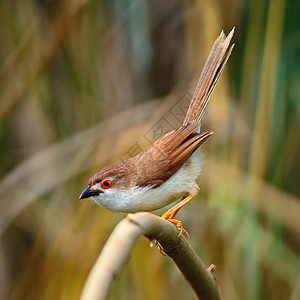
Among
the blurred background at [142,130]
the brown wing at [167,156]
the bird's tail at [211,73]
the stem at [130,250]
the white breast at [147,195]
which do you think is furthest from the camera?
the blurred background at [142,130]

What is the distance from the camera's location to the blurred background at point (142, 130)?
13.3ft

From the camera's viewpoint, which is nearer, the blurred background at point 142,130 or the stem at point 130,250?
the stem at point 130,250

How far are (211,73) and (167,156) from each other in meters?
0.60

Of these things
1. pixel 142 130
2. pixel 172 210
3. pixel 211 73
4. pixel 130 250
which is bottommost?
pixel 172 210

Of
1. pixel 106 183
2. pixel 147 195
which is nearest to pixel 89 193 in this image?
pixel 106 183

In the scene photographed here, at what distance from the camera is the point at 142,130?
439cm

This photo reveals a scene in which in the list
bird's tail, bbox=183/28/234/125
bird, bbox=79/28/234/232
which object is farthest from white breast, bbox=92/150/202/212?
bird's tail, bbox=183/28/234/125

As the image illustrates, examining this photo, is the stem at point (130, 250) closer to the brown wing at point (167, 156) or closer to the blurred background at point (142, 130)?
the brown wing at point (167, 156)

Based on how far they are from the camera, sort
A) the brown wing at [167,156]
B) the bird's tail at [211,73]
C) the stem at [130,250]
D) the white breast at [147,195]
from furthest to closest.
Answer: the bird's tail at [211,73]
the brown wing at [167,156]
the white breast at [147,195]
the stem at [130,250]

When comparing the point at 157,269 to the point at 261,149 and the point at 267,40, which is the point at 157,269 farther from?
the point at 267,40

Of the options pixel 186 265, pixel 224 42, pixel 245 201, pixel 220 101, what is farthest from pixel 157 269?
pixel 186 265

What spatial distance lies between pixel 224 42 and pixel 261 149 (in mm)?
1080

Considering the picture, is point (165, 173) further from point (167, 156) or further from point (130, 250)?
point (130, 250)

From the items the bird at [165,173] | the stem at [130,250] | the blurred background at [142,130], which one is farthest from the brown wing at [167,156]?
the stem at [130,250]
